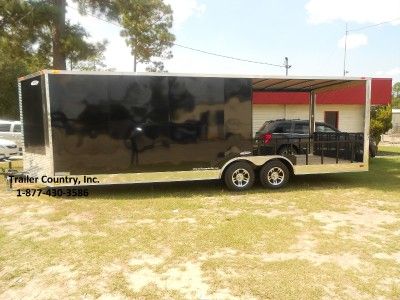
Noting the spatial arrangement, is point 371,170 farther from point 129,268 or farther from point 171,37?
point 171,37

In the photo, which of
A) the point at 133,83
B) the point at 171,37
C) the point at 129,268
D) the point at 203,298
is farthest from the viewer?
the point at 171,37

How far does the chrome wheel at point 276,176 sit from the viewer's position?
9891 mm

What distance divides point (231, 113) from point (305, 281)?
5.35 metres

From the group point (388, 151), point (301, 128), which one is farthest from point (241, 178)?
point (388, 151)

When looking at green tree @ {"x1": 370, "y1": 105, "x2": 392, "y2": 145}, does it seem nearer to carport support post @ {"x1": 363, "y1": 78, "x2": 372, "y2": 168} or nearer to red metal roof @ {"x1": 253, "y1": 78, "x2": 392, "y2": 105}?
red metal roof @ {"x1": 253, "y1": 78, "x2": 392, "y2": 105}

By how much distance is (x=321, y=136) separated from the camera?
44.2 feet

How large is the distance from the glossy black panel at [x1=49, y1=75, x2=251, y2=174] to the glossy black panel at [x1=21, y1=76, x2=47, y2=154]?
2.20ft

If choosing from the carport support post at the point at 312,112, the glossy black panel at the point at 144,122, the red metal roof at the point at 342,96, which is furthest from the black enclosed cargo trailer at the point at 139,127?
the red metal roof at the point at 342,96

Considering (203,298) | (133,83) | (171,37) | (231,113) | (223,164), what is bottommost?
(203,298)

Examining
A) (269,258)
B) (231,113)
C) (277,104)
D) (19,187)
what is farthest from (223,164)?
(277,104)

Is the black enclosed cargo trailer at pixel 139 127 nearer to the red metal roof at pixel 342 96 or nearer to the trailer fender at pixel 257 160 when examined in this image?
the trailer fender at pixel 257 160

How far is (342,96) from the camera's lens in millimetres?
23781

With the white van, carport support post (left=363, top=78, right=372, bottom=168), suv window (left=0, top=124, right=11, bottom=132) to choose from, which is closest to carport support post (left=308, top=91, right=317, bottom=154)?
carport support post (left=363, top=78, right=372, bottom=168)

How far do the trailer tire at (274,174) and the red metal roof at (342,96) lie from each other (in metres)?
13.3
